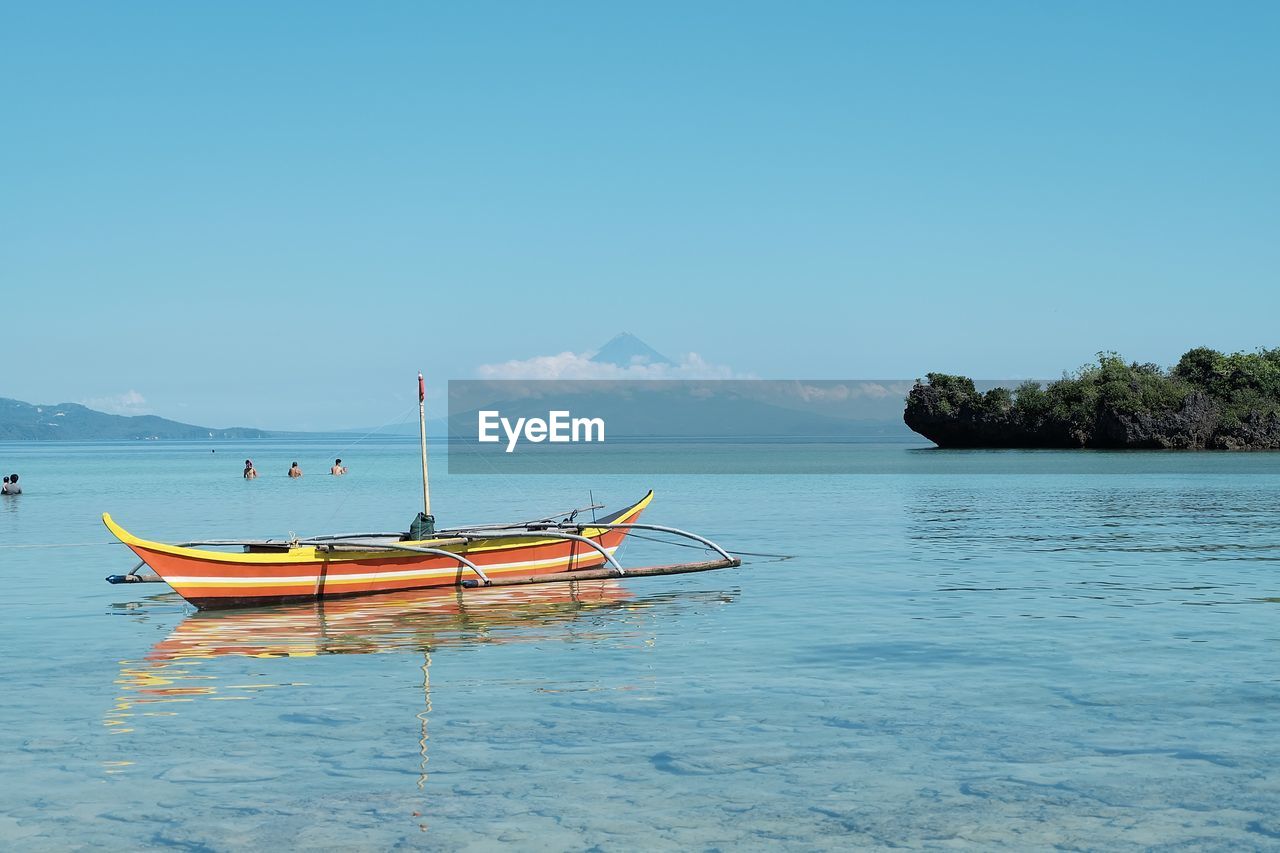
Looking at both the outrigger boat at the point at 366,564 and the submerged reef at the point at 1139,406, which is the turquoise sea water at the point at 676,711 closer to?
the outrigger boat at the point at 366,564

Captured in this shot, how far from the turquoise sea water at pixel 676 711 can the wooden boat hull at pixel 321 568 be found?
0.51 metres

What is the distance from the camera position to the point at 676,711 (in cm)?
1404

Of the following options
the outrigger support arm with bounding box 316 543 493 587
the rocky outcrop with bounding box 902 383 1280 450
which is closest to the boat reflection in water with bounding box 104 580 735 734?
the outrigger support arm with bounding box 316 543 493 587

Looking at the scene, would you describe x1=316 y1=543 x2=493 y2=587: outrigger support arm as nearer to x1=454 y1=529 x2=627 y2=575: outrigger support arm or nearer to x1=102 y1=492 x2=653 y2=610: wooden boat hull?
x1=102 y1=492 x2=653 y2=610: wooden boat hull

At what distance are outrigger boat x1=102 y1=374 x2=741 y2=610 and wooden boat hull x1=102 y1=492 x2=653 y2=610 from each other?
0.7 inches

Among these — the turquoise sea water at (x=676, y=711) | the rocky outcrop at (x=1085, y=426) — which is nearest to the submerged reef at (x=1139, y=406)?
the rocky outcrop at (x=1085, y=426)

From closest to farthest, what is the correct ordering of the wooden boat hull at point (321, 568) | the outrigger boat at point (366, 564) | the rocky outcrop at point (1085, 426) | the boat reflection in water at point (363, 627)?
the boat reflection in water at point (363, 627)
the wooden boat hull at point (321, 568)
the outrigger boat at point (366, 564)
the rocky outcrop at point (1085, 426)

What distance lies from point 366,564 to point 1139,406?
124 m

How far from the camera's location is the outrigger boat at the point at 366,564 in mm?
22297

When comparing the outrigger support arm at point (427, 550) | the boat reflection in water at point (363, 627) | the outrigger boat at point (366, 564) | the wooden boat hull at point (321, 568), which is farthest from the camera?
the outrigger support arm at point (427, 550)

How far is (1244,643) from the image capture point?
18.3 meters

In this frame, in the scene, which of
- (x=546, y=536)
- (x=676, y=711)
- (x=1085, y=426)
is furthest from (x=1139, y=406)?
(x=676, y=711)

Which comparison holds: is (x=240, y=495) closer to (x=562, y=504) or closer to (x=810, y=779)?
(x=562, y=504)

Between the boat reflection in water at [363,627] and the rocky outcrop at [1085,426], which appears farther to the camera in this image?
the rocky outcrop at [1085,426]
